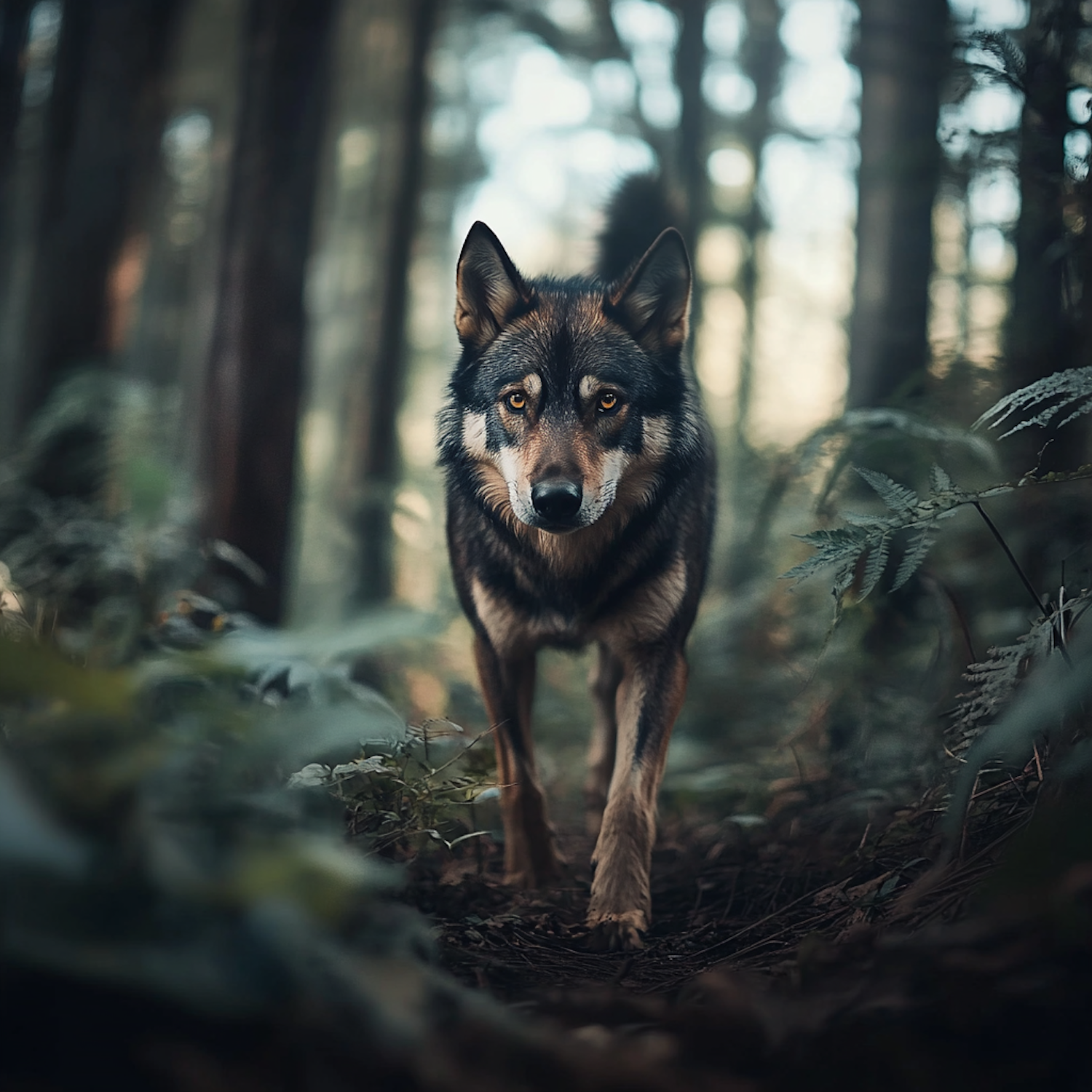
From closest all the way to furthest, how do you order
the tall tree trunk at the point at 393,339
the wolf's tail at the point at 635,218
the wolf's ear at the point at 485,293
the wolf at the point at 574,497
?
1. the wolf at the point at 574,497
2. the wolf's ear at the point at 485,293
3. the wolf's tail at the point at 635,218
4. the tall tree trunk at the point at 393,339

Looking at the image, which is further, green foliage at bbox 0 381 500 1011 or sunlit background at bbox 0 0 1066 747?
sunlit background at bbox 0 0 1066 747

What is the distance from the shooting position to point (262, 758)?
6.08ft

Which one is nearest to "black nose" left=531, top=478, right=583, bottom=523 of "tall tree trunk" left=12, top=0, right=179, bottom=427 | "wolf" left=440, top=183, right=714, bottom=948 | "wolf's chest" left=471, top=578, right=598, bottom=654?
"wolf" left=440, top=183, right=714, bottom=948

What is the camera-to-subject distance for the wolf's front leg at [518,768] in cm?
369

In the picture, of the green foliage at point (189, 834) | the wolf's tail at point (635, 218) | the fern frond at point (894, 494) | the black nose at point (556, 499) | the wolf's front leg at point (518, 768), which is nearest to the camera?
the green foliage at point (189, 834)

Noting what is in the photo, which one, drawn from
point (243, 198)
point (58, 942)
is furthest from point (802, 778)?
point (243, 198)

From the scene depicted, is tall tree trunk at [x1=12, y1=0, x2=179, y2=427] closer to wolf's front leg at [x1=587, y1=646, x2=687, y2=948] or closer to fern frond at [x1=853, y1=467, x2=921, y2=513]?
wolf's front leg at [x1=587, y1=646, x2=687, y2=948]

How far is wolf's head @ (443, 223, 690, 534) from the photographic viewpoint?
3602 mm

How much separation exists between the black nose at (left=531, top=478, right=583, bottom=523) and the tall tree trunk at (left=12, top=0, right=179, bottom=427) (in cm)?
614

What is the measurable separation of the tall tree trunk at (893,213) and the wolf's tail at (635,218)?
1.45 meters

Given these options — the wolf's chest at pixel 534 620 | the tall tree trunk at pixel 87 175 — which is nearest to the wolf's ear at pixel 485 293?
the wolf's chest at pixel 534 620

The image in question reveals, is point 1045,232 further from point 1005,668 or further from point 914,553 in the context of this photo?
point 1005,668

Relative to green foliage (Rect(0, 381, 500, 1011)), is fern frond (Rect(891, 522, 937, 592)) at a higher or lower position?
higher

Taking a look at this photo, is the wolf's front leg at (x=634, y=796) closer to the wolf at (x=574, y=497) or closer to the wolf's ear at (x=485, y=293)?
the wolf at (x=574, y=497)
